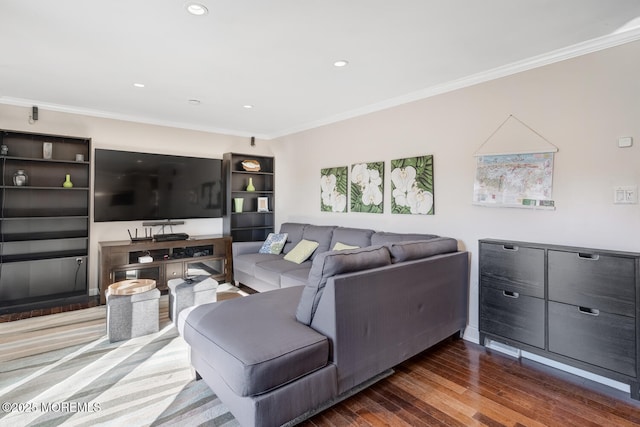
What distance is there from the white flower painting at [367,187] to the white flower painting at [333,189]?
0.15 m

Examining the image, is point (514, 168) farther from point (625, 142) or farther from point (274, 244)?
point (274, 244)

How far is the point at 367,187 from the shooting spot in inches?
152

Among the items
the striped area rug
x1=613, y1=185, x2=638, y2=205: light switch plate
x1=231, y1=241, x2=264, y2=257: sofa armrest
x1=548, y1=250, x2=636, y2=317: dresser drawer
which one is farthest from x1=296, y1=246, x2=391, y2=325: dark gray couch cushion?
x1=231, y1=241, x2=264, y2=257: sofa armrest

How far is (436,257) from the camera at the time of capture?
250cm

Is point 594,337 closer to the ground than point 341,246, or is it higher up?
closer to the ground

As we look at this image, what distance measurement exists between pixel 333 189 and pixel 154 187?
2.46 metres

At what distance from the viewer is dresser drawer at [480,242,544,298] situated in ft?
7.66

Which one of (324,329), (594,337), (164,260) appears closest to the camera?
(324,329)

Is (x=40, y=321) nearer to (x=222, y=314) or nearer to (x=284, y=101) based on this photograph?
(x=222, y=314)

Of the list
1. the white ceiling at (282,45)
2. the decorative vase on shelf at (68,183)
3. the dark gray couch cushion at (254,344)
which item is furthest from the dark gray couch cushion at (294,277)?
the decorative vase on shelf at (68,183)

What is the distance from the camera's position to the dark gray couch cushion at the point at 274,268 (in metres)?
3.48

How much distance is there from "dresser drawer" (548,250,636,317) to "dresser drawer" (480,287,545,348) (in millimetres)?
172

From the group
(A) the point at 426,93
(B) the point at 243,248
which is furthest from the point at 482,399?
(B) the point at 243,248

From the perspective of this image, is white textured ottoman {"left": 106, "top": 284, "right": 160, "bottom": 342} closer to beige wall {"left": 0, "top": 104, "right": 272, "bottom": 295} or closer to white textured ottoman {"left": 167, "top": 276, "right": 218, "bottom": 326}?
white textured ottoman {"left": 167, "top": 276, "right": 218, "bottom": 326}
